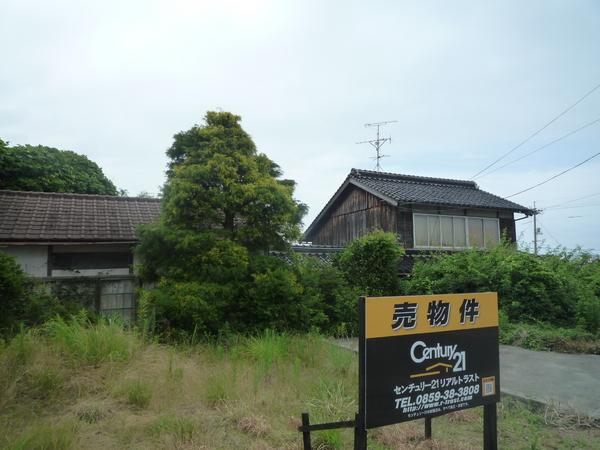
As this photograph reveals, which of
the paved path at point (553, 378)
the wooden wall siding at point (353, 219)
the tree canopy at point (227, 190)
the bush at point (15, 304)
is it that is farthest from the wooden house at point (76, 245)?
the wooden wall siding at point (353, 219)

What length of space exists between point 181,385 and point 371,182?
14029 millimetres

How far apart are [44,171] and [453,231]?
16641mm

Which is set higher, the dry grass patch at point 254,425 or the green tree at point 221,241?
the green tree at point 221,241

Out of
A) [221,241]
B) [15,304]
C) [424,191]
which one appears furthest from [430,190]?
[15,304]

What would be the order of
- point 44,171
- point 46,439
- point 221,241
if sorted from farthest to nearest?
point 44,171 < point 221,241 < point 46,439

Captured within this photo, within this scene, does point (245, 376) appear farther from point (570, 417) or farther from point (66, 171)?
point (66, 171)

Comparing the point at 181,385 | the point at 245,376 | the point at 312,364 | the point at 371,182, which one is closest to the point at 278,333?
the point at 312,364

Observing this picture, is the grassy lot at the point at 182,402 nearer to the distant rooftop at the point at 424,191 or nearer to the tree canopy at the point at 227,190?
the tree canopy at the point at 227,190

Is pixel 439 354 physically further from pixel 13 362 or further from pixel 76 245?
pixel 76 245

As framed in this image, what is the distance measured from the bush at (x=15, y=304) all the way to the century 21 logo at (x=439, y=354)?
543cm

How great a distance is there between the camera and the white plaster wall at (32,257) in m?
9.82

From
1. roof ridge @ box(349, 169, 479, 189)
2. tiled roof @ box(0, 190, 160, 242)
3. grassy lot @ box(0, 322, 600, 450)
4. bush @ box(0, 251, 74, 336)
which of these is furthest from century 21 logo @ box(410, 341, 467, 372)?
roof ridge @ box(349, 169, 479, 189)

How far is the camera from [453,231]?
54.1 ft

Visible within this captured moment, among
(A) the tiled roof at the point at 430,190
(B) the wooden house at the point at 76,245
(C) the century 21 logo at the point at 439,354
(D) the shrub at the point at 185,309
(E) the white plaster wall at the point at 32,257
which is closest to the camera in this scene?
(C) the century 21 logo at the point at 439,354
